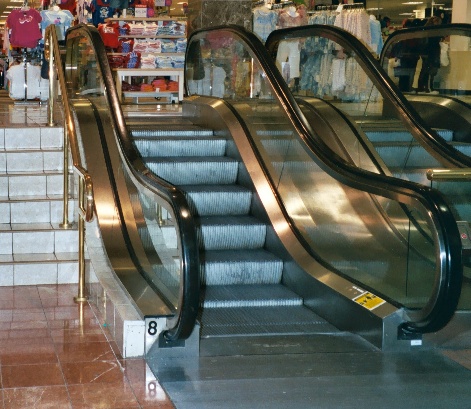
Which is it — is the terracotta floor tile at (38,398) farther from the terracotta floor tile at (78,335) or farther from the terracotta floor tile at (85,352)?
the terracotta floor tile at (78,335)

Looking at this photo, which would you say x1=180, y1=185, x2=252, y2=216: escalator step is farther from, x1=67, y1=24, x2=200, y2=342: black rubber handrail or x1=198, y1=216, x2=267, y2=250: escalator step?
x1=67, y1=24, x2=200, y2=342: black rubber handrail

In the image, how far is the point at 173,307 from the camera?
4.72 meters

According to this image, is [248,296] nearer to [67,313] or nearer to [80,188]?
[67,313]

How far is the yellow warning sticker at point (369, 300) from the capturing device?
4980mm

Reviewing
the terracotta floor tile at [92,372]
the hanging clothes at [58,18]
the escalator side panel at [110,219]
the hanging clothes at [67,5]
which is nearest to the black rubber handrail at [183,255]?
the escalator side panel at [110,219]

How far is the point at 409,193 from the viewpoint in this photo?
459 centimetres

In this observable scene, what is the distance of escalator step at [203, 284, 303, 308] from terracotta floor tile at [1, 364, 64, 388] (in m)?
1.36

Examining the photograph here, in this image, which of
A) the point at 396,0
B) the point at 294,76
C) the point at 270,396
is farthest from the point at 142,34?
the point at 270,396

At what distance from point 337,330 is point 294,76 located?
318cm

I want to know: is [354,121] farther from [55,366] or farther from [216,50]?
[55,366]

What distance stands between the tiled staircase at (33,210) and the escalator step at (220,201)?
1.06m

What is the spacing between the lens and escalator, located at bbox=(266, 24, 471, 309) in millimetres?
6250

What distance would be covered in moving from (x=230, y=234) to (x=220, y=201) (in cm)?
43

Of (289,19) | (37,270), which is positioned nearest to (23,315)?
(37,270)
